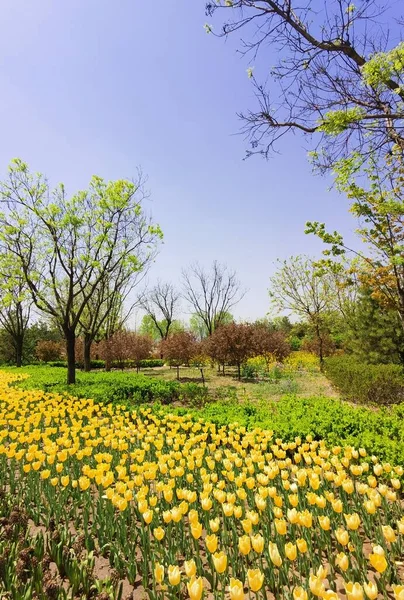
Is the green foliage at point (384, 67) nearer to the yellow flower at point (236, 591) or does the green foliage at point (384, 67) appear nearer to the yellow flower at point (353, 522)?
the yellow flower at point (353, 522)

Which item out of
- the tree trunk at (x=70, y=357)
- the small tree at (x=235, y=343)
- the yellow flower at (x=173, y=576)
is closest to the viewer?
the yellow flower at (x=173, y=576)

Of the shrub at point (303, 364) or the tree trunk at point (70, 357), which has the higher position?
the tree trunk at point (70, 357)

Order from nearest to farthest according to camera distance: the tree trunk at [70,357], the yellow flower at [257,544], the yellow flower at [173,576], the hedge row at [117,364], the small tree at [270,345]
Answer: the yellow flower at [173,576], the yellow flower at [257,544], the tree trunk at [70,357], the small tree at [270,345], the hedge row at [117,364]

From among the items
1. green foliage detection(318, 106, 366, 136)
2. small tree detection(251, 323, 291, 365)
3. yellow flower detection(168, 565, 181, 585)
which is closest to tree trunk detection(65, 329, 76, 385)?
small tree detection(251, 323, 291, 365)

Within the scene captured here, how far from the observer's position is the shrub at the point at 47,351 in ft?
103

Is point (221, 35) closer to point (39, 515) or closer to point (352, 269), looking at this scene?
point (39, 515)

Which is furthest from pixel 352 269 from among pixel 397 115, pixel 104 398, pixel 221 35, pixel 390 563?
pixel 390 563

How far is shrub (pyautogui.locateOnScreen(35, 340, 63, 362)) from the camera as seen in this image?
31.3 meters

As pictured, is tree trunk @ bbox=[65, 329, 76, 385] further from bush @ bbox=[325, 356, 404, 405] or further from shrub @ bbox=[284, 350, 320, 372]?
shrub @ bbox=[284, 350, 320, 372]

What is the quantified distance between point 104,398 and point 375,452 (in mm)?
6681

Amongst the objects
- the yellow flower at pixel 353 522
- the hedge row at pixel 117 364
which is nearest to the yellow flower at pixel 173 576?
the yellow flower at pixel 353 522

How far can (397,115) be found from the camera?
4441 mm

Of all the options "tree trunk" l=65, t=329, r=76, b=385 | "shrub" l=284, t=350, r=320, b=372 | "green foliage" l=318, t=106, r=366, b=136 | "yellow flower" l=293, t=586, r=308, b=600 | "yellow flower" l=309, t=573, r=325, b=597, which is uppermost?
"green foliage" l=318, t=106, r=366, b=136

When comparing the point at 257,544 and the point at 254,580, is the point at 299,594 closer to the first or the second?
the point at 254,580
